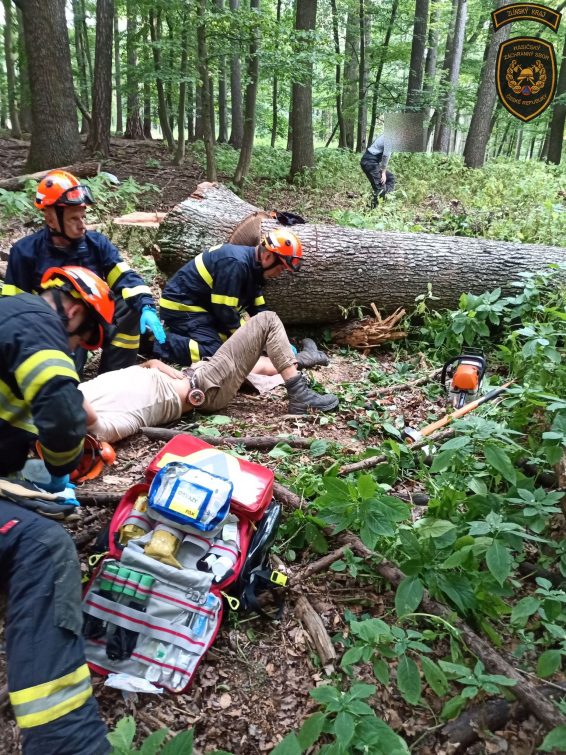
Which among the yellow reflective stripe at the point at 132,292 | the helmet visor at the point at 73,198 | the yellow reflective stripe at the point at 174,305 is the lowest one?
the yellow reflective stripe at the point at 174,305

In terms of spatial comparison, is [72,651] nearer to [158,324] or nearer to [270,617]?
[270,617]

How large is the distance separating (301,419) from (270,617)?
6.21 ft

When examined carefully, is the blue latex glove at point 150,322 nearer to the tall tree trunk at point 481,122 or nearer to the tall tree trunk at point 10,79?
the tall tree trunk at point 481,122

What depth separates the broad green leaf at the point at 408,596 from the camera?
175 centimetres

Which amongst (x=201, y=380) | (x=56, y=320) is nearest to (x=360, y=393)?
(x=201, y=380)

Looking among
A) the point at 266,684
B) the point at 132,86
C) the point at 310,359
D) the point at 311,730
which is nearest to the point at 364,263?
the point at 310,359

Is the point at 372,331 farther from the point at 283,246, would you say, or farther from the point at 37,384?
the point at 37,384

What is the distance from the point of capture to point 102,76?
9688 mm

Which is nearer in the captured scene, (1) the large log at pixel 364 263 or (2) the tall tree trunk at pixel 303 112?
(1) the large log at pixel 364 263

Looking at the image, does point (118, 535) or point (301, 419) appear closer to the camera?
point (118, 535)

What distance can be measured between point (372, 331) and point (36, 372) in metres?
3.77

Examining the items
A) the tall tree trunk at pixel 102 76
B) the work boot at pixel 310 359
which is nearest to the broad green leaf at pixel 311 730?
the work boot at pixel 310 359

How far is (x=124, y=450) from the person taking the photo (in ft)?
10.8

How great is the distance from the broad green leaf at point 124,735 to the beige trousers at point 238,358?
2.51 metres
